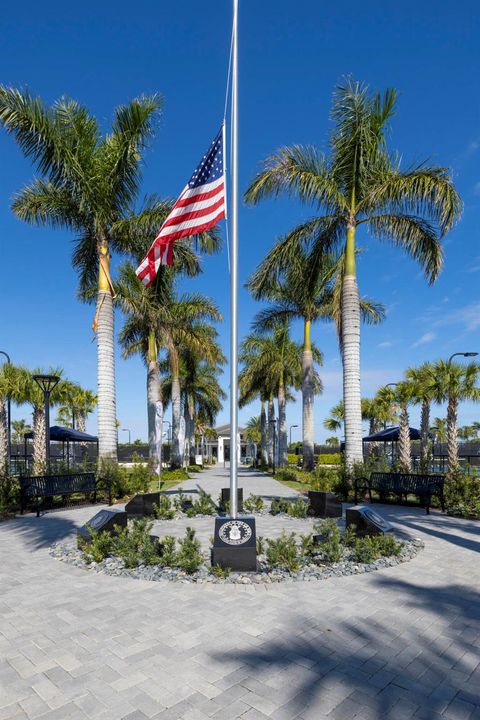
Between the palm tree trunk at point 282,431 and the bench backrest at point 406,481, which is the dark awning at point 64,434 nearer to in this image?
the palm tree trunk at point 282,431

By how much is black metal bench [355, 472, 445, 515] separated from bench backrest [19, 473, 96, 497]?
7.02m

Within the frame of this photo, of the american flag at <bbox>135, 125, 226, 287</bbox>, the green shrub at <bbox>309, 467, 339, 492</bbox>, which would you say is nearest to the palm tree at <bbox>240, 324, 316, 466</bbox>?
the green shrub at <bbox>309, 467, 339, 492</bbox>

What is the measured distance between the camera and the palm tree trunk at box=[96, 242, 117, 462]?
13016mm

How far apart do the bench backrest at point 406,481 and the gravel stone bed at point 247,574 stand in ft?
13.3

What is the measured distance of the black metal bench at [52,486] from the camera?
10.4 m

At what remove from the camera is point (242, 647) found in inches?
145

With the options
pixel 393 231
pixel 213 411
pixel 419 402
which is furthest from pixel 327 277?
pixel 213 411

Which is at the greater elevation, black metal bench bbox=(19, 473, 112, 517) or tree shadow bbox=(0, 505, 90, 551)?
black metal bench bbox=(19, 473, 112, 517)

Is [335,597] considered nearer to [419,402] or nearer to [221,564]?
[221,564]

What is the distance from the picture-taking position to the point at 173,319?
23.0m

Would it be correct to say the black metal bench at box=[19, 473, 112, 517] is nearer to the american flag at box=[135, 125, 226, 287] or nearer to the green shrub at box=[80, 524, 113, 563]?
the green shrub at box=[80, 524, 113, 563]

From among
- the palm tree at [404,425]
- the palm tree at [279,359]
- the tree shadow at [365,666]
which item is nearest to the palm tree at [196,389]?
the palm tree at [279,359]

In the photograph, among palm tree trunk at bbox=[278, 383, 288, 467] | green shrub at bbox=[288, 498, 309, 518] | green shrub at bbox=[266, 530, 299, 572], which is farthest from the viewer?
palm tree trunk at bbox=[278, 383, 288, 467]

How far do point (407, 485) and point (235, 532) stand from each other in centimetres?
633
